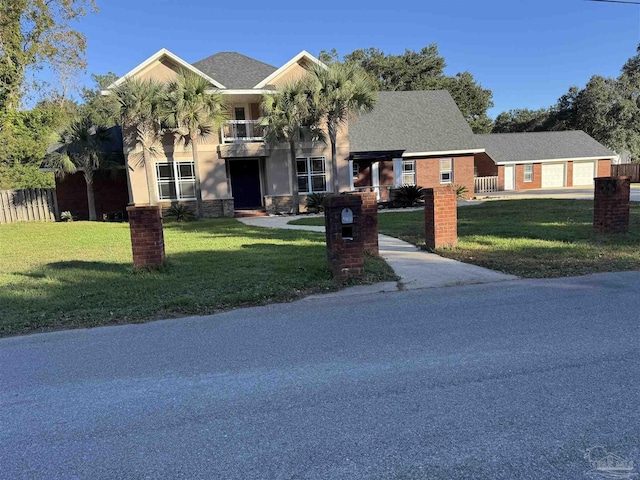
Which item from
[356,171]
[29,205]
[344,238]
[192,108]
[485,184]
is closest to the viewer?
[344,238]

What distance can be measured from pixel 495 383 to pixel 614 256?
20.8 feet

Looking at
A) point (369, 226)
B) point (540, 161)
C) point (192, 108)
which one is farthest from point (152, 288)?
point (540, 161)

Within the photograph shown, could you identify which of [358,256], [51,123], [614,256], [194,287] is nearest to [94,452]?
[194,287]

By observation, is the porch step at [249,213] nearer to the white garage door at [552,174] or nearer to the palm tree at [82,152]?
the palm tree at [82,152]

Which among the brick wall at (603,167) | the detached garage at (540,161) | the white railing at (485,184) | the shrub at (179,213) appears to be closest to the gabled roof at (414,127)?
the white railing at (485,184)

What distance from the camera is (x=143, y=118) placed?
61.1ft

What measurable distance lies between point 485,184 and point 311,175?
53.5 ft

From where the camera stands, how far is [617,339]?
4301 mm

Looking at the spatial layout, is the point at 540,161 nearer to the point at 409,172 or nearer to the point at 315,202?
the point at 409,172

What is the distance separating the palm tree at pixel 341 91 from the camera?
18.7 metres

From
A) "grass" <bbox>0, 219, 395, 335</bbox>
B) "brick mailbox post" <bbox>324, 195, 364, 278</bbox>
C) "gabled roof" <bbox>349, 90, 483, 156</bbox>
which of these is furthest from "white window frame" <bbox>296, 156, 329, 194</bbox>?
"brick mailbox post" <bbox>324, 195, 364, 278</bbox>

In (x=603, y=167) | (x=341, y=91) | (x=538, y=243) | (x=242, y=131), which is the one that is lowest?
(x=538, y=243)

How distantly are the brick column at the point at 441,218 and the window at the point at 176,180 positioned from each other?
14393 millimetres

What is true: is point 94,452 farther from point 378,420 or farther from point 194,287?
point 194,287
